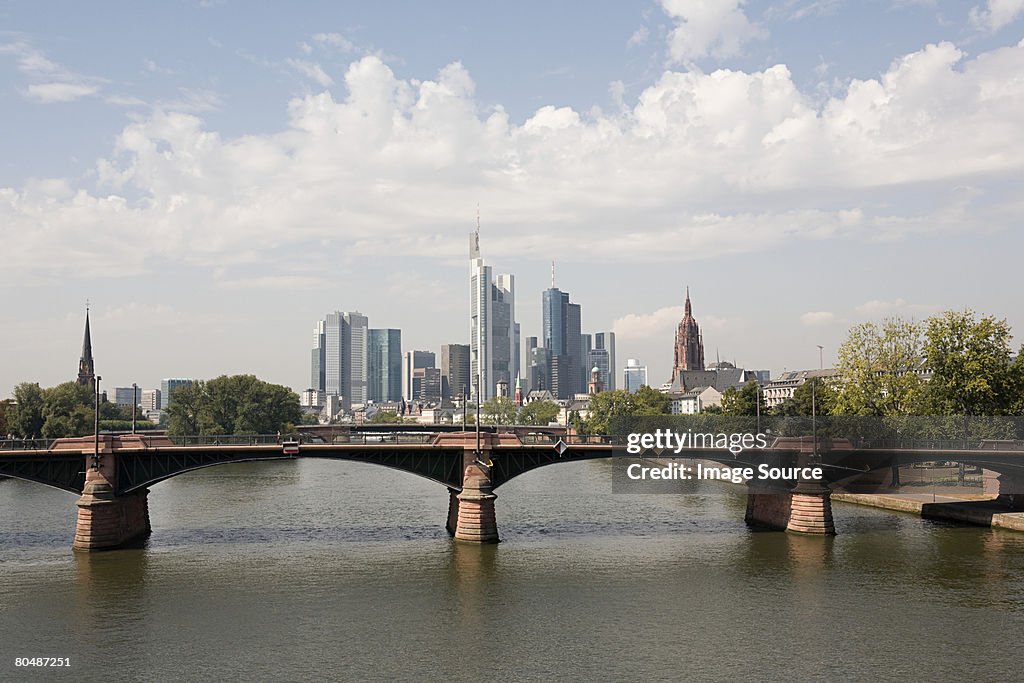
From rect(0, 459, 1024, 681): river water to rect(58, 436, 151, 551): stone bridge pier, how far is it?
2.06m

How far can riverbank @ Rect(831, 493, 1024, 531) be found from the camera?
71075 millimetres

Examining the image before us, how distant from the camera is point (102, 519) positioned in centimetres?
6431

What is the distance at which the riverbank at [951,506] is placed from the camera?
71075 mm

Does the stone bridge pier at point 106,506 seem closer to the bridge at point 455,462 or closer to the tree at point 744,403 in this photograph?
the bridge at point 455,462

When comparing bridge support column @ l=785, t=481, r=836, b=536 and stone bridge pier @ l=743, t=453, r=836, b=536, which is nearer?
bridge support column @ l=785, t=481, r=836, b=536

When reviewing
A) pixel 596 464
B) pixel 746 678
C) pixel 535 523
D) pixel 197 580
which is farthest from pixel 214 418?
pixel 746 678

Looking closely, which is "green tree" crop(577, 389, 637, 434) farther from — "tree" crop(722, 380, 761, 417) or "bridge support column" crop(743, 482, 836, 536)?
"bridge support column" crop(743, 482, 836, 536)

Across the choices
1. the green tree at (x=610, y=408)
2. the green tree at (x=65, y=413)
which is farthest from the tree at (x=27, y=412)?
the green tree at (x=610, y=408)

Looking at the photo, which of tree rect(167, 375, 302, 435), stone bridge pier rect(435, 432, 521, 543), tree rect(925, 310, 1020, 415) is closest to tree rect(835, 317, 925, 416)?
tree rect(925, 310, 1020, 415)

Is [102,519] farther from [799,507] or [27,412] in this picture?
[27,412]

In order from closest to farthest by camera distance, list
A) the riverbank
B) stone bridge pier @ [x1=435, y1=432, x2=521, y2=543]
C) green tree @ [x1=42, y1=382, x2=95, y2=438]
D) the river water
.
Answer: the river water → stone bridge pier @ [x1=435, y1=432, x2=521, y2=543] → the riverbank → green tree @ [x1=42, y1=382, x2=95, y2=438]

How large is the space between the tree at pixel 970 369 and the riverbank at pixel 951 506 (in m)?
16.2

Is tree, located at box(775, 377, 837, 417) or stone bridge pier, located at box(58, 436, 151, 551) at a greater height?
tree, located at box(775, 377, 837, 417)

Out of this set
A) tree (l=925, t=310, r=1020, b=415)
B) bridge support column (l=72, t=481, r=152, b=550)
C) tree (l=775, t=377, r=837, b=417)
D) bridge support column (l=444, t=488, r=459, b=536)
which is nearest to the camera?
bridge support column (l=72, t=481, r=152, b=550)
